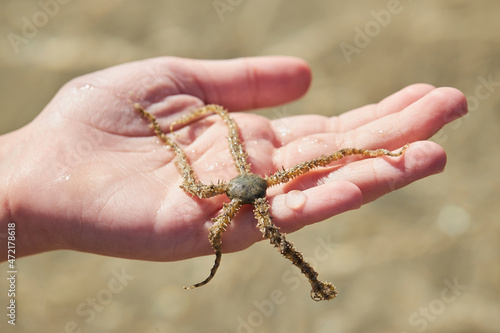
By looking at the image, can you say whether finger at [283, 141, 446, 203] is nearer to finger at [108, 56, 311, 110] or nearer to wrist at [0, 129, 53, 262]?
finger at [108, 56, 311, 110]

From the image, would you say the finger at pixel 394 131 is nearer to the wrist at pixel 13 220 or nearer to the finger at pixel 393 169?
the finger at pixel 393 169

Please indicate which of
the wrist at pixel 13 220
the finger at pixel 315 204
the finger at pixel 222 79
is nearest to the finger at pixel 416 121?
the finger at pixel 315 204

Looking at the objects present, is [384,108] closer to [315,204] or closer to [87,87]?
[315,204]

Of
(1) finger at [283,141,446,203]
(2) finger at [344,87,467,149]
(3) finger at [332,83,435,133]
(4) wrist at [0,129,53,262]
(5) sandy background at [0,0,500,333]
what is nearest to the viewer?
(1) finger at [283,141,446,203]

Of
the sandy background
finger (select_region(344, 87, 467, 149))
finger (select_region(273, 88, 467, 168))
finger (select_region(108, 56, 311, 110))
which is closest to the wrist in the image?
finger (select_region(108, 56, 311, 110))

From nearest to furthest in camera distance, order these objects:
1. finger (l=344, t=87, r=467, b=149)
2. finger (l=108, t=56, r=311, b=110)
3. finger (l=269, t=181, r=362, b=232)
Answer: finger (l=269, t=181, r=362, b=232), finger (l=344, t=87, r=467, b=149), finger (l=108, t=56, r=311, b=110)

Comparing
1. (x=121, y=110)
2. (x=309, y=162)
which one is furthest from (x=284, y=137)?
(x=121, y=110)

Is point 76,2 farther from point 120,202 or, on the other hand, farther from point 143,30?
point 120,202

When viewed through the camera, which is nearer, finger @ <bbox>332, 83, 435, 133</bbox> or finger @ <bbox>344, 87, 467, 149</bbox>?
finger @ <bbox>344, 87, 467, 149</bbox>

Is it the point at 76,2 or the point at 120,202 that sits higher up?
the point at 76,2
